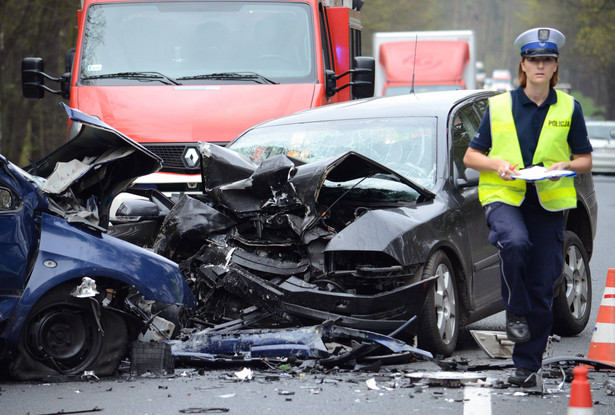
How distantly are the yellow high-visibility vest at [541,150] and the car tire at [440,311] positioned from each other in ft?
3.82

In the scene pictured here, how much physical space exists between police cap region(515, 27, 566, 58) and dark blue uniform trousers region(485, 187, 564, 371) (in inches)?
27.3

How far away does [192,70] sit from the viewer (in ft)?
38.8

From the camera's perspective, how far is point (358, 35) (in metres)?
15.4

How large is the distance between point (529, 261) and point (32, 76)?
24.7ft

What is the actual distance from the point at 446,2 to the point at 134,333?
136 metres

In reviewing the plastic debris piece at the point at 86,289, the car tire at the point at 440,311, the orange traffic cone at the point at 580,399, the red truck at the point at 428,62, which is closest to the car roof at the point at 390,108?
the car tire at the point at 440,311

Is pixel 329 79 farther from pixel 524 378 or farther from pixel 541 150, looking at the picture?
pixel 524 378

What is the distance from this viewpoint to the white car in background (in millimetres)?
32344

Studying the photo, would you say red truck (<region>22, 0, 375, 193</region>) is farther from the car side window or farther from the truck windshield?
the car side window

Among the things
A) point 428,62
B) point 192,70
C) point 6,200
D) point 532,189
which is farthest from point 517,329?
point 428,62

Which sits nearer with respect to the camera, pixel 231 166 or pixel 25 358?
pixel 25 358

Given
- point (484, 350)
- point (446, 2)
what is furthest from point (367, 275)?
point (446, 2)

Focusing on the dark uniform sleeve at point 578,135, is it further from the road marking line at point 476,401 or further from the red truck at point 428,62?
the red truck at point 428,62

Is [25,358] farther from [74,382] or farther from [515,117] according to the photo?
[515,117]
